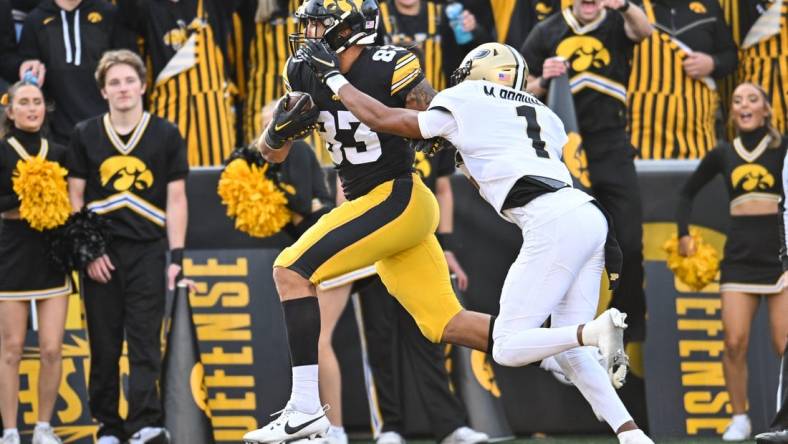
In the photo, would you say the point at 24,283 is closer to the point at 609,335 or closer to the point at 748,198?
the point at 609,335

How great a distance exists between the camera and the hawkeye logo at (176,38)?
32.7 ft

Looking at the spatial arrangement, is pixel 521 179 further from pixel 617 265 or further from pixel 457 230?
pixel 457 230

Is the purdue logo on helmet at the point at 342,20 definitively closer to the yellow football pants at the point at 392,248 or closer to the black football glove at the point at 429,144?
the black football glove at the point at 429,144

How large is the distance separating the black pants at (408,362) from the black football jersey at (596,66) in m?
1.69

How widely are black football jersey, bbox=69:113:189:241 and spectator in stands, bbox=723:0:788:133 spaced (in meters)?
4.24

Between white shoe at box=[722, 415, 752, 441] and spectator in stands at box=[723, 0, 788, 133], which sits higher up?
spectator in stands at box=[723, 0, 788, 133]

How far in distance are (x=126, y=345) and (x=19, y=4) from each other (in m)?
2.94

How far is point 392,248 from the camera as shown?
6766 mm

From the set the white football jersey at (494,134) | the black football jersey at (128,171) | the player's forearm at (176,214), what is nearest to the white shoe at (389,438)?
the player's forearm at (176,214)

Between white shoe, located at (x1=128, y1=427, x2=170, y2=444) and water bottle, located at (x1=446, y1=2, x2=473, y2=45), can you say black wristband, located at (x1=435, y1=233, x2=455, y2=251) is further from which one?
white shoe, located at (x1=128, y1=427, x2=170, y2=444)

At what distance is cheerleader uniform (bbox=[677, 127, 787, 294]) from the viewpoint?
885 centimetres

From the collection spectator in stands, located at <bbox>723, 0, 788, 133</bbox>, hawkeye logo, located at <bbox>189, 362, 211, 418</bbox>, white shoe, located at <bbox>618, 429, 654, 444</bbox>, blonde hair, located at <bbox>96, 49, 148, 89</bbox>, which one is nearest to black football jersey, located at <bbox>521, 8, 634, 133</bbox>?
spectator in stands, located at <bbox>723, 0, 788, 133</bbox>

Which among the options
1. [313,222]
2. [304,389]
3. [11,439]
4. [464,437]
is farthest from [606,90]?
[11,439]

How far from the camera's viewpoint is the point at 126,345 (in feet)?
28.2
